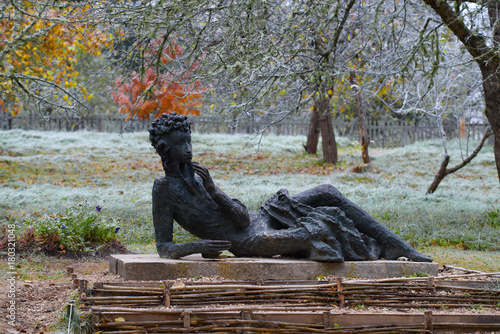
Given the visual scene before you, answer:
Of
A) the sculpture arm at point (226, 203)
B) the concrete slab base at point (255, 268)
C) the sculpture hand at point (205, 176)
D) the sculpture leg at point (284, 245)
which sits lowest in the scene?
the concrete slab base at point (255, 268)

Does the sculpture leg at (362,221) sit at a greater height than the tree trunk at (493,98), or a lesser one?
lesser

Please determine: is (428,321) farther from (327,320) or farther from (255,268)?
(255,268)

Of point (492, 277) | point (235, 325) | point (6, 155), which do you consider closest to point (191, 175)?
point (235, 325)

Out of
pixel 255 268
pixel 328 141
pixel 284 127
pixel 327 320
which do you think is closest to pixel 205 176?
pixel 255 268

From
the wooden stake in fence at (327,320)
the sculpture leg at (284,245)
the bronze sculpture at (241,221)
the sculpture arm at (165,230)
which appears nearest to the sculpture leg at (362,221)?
the bronze sculpture at (241,221)

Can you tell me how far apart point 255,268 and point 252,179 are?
8787 mm

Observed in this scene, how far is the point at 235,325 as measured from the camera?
3.90 m

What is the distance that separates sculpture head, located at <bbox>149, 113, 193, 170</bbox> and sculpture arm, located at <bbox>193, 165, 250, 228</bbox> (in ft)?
0.63

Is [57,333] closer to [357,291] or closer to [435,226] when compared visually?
[357,291]

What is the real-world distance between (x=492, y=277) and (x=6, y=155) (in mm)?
15622

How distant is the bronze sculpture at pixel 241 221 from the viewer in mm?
4910

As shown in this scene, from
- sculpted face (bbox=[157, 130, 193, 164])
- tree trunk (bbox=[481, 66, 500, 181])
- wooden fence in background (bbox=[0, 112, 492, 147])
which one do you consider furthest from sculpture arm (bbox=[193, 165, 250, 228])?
wooden fence in background (bbox=[0, 112, 492, 147])

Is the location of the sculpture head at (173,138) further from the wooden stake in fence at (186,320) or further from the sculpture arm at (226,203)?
the wooden stake in fence at (186,320)

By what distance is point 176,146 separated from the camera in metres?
4.92
